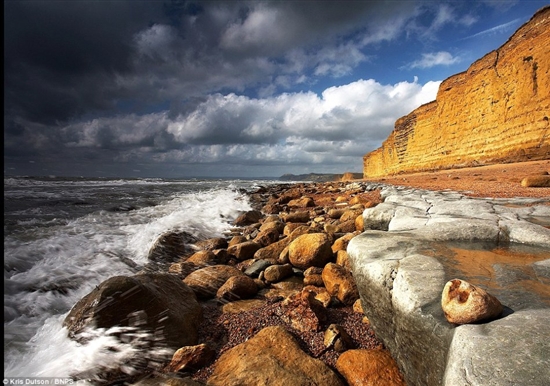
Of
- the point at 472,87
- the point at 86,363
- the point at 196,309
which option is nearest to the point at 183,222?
the point at 196,309

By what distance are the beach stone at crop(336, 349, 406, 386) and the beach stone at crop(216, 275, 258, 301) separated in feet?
5.62

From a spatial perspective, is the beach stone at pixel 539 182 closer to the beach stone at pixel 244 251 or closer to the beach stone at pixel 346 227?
the beach stone at pixel 346 227

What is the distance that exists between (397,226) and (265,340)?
89.9 inches

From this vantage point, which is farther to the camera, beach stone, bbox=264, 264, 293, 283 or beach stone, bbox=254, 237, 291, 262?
beach stone, bbox=254, 237, 291, 262

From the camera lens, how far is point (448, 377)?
4.55 ft

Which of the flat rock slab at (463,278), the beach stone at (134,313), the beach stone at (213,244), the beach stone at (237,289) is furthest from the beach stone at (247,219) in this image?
the beach stone at (134,313)

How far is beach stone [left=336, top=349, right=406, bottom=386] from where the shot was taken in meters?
2.05

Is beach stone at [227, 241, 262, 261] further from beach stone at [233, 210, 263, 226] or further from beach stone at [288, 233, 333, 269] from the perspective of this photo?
beach stone at [233, 210, 263, 226]

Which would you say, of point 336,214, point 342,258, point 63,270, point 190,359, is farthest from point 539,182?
point 63,270

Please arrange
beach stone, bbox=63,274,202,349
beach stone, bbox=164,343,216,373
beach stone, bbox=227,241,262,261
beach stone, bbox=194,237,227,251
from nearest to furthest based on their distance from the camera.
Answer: beach stone, bbox=164,343,216,373 < beach stone, bbox=63,274,202,349 < beach stone, bbox=227,241,262,261 < beach stone, bbox=194,237,227,251

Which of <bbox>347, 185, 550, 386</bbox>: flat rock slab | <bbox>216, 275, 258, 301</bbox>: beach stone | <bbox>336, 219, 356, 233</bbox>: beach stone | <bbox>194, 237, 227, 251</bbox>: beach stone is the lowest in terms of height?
<bbox>194, 237, 227, 251</bbox>: beach stone

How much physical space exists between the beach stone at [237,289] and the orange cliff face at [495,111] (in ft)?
65.7

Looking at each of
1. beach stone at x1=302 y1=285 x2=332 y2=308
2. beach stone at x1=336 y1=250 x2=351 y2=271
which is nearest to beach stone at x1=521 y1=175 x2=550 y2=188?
beach stone at x1=336 y1=250 x2=351 y2=271

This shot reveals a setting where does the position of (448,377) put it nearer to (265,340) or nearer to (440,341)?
(440,341)
